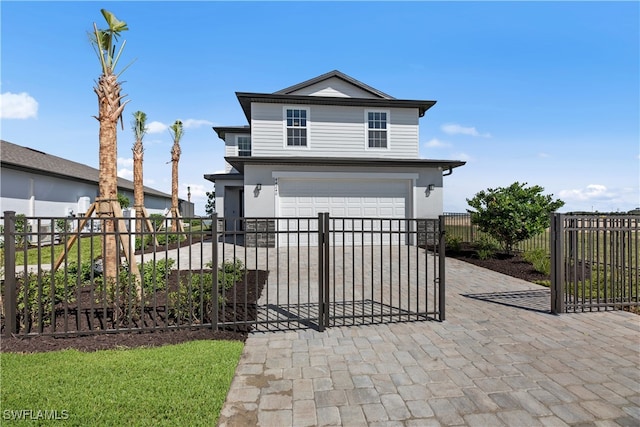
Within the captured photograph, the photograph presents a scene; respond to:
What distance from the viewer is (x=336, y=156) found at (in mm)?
14742

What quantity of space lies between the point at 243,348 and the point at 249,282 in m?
3.91

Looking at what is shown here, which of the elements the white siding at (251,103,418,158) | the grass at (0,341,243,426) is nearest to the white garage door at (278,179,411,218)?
the white siding at (251,103,418,158)

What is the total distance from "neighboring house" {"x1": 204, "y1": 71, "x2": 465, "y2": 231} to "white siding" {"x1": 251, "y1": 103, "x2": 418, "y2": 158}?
0.04 m

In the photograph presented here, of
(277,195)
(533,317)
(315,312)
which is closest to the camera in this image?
(533,317)

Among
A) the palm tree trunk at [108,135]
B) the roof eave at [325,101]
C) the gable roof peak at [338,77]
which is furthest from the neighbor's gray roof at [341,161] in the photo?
the palm tree trunk at [108,135]

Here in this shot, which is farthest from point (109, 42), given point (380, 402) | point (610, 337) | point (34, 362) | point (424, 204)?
point (424, 204)

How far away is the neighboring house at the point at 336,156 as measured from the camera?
523 inches

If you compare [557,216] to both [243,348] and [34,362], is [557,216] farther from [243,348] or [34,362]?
[34,362]

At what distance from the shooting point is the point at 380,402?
2.93 meters

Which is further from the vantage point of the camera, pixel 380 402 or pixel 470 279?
pixel 470 279

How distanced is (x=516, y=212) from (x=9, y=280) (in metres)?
12.7

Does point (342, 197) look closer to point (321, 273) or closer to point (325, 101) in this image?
point (325, 101)

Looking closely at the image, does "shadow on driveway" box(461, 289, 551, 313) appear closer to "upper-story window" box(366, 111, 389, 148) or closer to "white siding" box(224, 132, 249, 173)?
"upper-story window" box(366, 111, 389, 148)

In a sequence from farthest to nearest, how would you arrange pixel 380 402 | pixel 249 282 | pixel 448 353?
pixel 249 282 < pixel 448 353 < pixel 380 402
